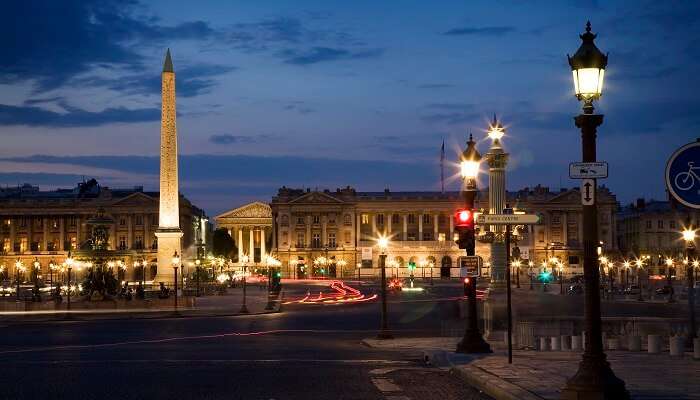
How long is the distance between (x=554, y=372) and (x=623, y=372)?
120cm

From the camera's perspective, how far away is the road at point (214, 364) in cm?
1734

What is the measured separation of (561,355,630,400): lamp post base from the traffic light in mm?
10853

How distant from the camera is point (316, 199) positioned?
18375 cm

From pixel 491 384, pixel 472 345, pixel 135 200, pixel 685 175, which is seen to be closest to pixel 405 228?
pixel 135 200

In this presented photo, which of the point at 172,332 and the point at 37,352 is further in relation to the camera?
the point at 172,332

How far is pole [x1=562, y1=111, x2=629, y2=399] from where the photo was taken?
13109 millimetres

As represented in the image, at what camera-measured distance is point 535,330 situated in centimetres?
3072

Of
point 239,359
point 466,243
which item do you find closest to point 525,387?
point 466,243

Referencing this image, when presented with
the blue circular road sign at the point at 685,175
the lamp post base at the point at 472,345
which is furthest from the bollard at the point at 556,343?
the blue circular road sign at the point at 685,175

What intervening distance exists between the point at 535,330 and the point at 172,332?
47.8 ft

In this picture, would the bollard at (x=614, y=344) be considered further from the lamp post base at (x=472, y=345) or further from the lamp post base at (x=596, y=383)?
the lamp post base at (x=596, y=383)

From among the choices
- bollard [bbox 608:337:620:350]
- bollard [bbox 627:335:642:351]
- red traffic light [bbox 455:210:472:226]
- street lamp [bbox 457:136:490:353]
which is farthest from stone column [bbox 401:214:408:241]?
red traffic light [bbox 455:210:472:226]

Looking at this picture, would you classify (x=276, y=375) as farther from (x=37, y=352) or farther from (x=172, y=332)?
(x=172, y=332)

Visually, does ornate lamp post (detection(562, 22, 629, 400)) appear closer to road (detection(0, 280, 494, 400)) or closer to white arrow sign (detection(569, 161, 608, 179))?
white arrow sign (detection(569, 161, 608, 179))
